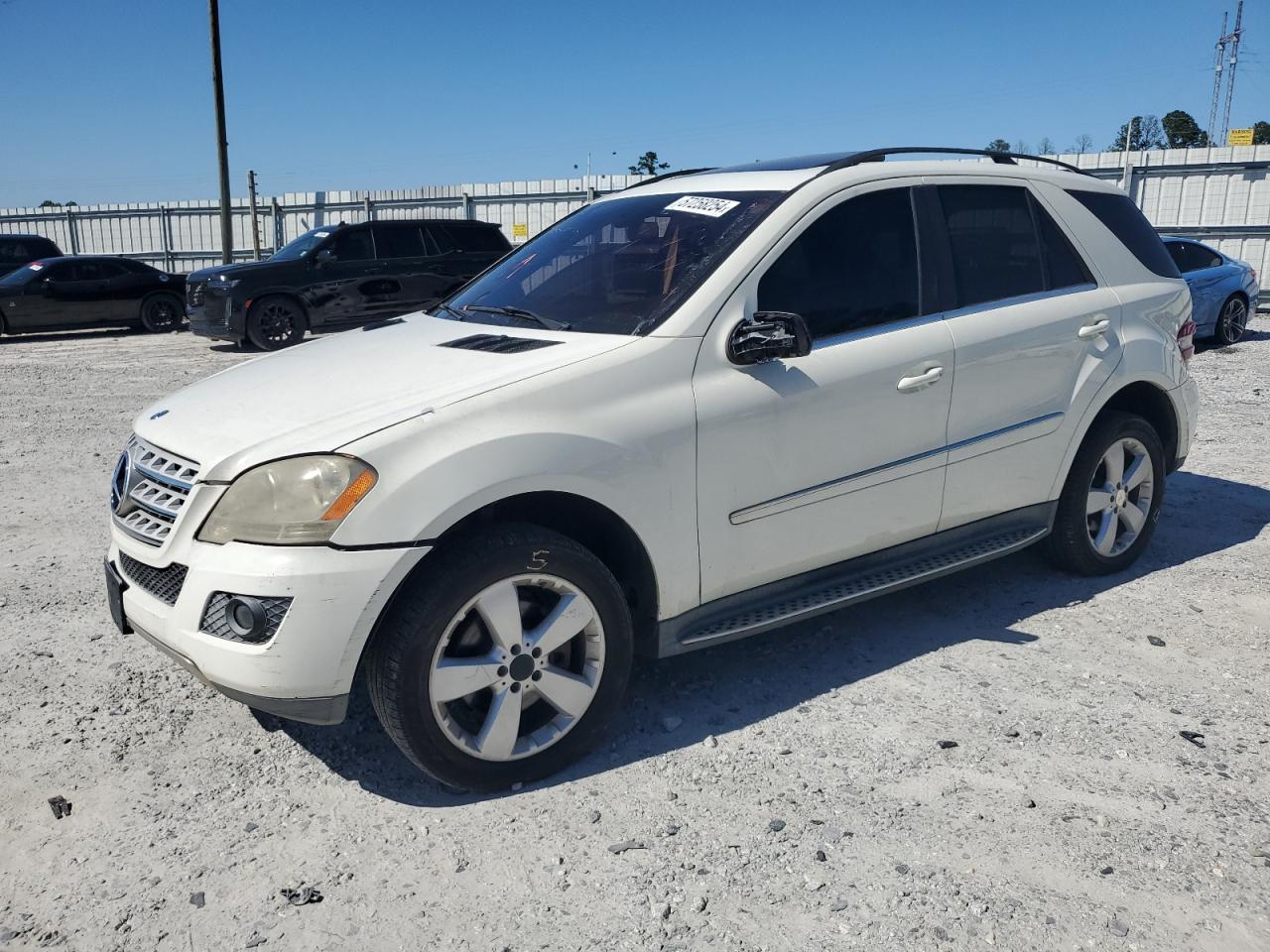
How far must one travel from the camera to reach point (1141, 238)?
4883 millimetres

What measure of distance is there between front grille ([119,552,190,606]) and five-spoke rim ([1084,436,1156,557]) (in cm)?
371

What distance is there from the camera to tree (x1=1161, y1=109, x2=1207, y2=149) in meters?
54.9

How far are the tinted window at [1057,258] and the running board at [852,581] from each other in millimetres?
968

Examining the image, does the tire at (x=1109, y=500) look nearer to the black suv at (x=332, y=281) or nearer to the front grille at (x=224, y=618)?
the front grille at (x=224, y=618)

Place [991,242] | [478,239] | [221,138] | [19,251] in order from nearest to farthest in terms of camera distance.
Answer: [991,242]
[478,239]
[19,251]
[221,138]

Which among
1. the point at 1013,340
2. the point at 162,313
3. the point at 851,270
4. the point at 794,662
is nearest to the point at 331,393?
the point at 851,270

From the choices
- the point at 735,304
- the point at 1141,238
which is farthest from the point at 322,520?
the point at 1141,238

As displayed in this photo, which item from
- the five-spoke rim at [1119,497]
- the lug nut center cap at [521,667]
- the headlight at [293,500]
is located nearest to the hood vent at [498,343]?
the headlight at [293,500]

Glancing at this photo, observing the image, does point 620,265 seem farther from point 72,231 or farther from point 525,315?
point 72,231

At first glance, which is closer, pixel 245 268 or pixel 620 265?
pixel 620 265

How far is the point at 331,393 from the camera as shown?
3205 millimetres

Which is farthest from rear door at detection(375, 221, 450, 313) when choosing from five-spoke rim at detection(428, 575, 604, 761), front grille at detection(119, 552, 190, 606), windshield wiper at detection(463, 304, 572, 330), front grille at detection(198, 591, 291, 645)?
front grille at detection(198, 591, 291, 645)

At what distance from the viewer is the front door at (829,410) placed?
135 inches

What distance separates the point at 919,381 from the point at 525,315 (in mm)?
1466
